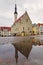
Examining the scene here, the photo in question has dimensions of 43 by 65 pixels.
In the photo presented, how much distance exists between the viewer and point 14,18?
9562 centimetres

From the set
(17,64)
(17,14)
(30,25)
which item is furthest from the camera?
(17,14)

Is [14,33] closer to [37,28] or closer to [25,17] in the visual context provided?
[25,17]

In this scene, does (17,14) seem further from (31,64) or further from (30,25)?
(31,64)

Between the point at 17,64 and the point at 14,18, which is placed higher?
the point at 14,18

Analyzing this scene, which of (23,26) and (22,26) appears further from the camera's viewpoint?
(23,26)

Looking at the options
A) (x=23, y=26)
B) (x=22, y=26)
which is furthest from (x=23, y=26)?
(x=22, y=26)

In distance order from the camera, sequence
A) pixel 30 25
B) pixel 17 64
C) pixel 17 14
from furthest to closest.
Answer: pixel 17 14 → pixel 30 25 → pixel 17 64

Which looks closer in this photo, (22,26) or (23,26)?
(22,26)

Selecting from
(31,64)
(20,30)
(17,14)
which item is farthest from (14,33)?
(31,64)

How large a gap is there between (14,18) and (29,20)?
11.1 m

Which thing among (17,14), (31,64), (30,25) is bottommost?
(31,64)

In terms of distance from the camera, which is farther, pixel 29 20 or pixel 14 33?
pixel 29 20

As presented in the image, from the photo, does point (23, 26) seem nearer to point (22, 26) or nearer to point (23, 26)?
point (23, 26)

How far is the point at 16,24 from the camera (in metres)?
84.9
